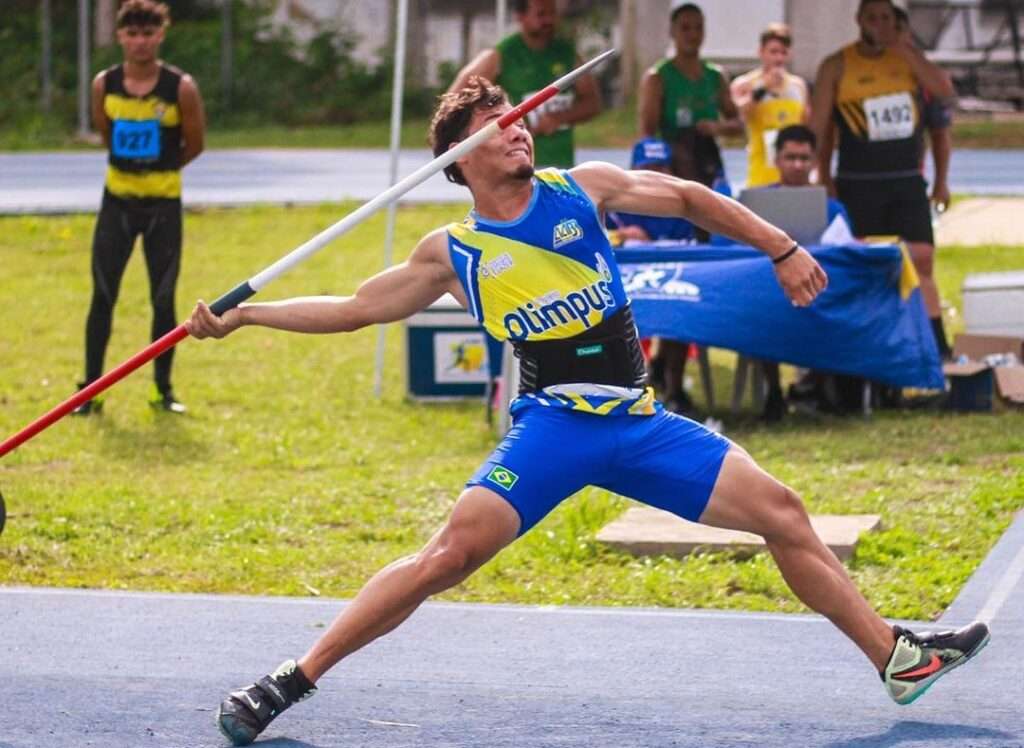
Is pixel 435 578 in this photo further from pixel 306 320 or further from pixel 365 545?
pixel 365 545

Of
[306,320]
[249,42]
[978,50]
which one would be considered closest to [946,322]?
[306,320]

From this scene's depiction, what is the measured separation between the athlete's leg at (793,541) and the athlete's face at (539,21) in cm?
578

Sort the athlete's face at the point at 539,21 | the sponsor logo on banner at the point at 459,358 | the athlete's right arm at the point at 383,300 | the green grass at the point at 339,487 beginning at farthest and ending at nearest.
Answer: the sponsor logo on banner at the point at 459,358
the athlete's face at the point at 539,21
the green grass at the point at 339,487
the athlete's right arm at the point at 383,300

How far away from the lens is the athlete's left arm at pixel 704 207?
214 inches

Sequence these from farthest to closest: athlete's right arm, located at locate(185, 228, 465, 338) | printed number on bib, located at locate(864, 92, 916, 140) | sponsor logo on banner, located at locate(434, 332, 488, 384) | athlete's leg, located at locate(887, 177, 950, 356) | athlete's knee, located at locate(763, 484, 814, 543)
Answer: sponsor logo on banner, located at locate(434, 332, 488, 384) < athlete's leg, located at locate(887, 177, 950, 356) < printed number on bib, located at locate(864, 92, 916, 140) < athlete's right arm, located at locate(185, 228, 465, 338) < athlete's knee, located at locate(763, 484, 814, 543)

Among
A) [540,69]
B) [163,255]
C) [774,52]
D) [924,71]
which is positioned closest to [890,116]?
[924,71]

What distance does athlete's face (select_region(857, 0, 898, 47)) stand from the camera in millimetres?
11125

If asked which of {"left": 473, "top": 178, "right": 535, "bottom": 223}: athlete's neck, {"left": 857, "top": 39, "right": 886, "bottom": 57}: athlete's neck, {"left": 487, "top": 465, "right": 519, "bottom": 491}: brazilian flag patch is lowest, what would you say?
{"left": 487, "top": 465, "right": 519, "bottom": 491}: brazilian flag patch

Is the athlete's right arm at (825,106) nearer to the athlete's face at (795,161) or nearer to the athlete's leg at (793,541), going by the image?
the athlete's face at (795,161)

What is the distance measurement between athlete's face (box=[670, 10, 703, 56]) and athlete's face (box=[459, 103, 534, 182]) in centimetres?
614

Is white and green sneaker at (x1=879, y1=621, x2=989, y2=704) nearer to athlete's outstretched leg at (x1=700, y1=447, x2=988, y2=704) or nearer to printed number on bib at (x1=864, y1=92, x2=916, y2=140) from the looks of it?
athlete's outstretched leg at (x1=700, y1=447, x2=988, y2=704)

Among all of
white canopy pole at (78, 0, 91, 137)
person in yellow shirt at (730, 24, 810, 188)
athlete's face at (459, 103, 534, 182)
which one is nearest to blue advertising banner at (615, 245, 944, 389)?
person in yellow shirt at (730, 24, 810, 188)

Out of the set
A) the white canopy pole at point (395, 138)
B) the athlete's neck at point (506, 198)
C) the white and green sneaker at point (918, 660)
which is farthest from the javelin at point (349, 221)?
the white canopy pole at point (395, 138)

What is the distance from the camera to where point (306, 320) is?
5.48 meters
